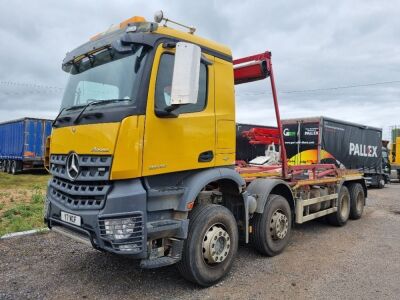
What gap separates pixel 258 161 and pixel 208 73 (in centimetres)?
403

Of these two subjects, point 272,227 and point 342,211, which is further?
point 342,211

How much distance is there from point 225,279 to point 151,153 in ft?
6.60

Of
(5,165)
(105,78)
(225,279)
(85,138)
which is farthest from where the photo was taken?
(5,165)

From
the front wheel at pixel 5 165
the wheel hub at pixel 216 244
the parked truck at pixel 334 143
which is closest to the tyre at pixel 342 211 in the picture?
the parked truck at pixel 334 143

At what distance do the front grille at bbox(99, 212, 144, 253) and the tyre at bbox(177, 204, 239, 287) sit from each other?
691 millimetres

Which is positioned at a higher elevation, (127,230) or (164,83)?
(164,83)

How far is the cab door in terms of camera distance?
380 centimetres

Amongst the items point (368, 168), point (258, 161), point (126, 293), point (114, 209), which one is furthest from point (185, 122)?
point (368, 168)

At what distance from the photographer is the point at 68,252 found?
5.62 metres

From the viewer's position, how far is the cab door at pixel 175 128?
3.80 metres

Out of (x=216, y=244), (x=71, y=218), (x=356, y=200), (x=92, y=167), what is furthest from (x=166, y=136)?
(x=356, y=200)

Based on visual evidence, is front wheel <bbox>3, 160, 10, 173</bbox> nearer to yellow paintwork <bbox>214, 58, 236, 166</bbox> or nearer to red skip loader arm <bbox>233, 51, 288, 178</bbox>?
red skip loader arm <bbox>233, 51, 288, 178</bbox>

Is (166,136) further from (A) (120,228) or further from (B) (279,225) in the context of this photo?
(B) (279,225)

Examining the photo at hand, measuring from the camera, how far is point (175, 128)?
4.04 meters
